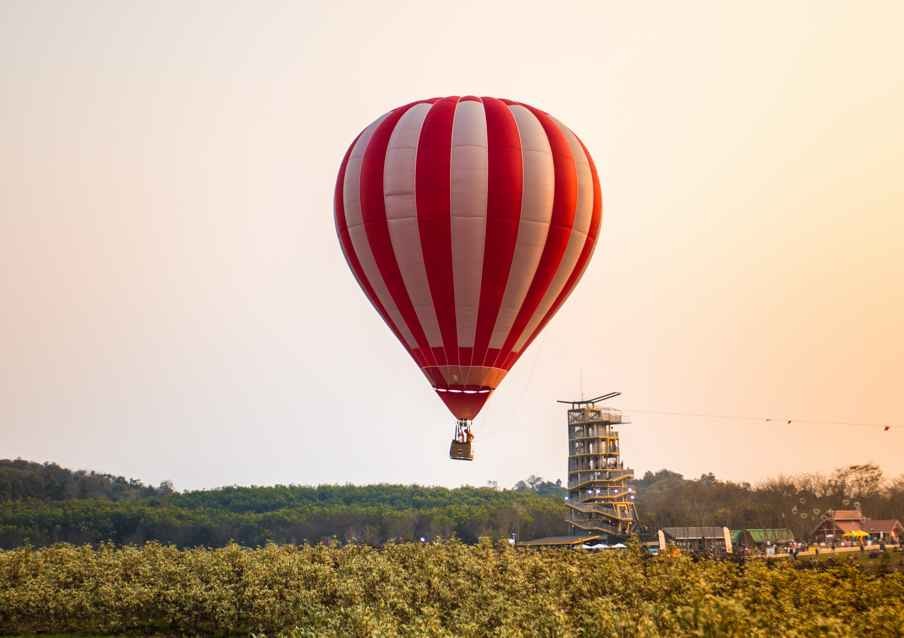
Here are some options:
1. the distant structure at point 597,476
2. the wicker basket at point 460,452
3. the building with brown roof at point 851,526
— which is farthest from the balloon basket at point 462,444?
the building with brown roof at point 851,526

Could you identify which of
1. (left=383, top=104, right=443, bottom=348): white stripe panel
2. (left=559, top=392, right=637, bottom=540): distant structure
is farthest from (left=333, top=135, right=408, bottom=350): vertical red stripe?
(left=559, top=392, right=637, bottom=540): distant structure

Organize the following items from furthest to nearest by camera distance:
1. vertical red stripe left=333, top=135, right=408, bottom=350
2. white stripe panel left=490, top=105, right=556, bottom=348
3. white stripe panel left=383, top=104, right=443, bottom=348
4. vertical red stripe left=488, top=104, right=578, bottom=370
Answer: vertical red stripe left=333, top=135, right=408, bottom=350
vertical red stripe left=488, top=104, right=578, bottom=370
white stripe panel left=490, top=105, right=556, bottom=348
white stripe panel left=383, top=104, right=443, bottom=348

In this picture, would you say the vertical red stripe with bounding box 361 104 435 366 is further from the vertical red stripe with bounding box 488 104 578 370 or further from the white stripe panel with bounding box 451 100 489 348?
the vertical red stripe with bounding box 488 104 578 370

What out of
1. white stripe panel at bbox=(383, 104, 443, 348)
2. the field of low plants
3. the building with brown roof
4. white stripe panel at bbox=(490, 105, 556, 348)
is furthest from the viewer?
the building with brown roof

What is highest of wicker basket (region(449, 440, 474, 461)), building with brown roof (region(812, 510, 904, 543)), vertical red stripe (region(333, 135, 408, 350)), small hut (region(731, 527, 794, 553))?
vertical red stripe (region(333, 135, 408, 350))

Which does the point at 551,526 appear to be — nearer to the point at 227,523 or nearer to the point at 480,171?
the point at 227,523

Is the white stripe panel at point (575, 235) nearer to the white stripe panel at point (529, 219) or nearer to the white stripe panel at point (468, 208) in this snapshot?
the white stripe panel at point (529, 219)
